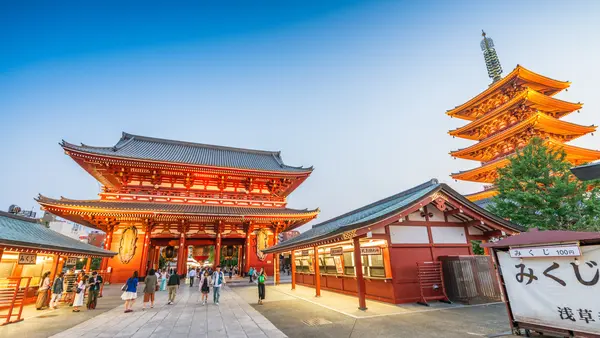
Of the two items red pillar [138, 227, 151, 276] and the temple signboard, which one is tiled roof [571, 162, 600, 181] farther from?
red pillar [138, 227, 151, 276]

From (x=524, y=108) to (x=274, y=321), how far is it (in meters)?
30.7

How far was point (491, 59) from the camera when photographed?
33031 millimetres

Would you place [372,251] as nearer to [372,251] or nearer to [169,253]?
[372,251]

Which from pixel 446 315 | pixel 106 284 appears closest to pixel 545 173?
pixel 446 315

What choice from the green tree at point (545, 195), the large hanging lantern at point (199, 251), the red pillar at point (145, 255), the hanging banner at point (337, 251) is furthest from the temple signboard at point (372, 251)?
the large hanging lantern at point (199, 251)

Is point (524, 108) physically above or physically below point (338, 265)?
above

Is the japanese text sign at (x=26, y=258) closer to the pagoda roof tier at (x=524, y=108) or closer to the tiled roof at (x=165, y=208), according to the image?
the tiled roof at (x=165, y=208)

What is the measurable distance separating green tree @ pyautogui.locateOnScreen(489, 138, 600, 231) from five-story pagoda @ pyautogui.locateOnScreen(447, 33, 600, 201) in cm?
1028

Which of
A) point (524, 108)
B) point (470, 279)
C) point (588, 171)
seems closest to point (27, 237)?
point (470, 279)

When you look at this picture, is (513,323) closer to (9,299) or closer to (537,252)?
(537,252)

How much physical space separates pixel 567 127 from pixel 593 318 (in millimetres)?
28972

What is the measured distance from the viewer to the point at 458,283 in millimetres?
9750

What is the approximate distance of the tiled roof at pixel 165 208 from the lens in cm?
1659

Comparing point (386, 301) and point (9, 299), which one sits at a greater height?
point (9, 299)
